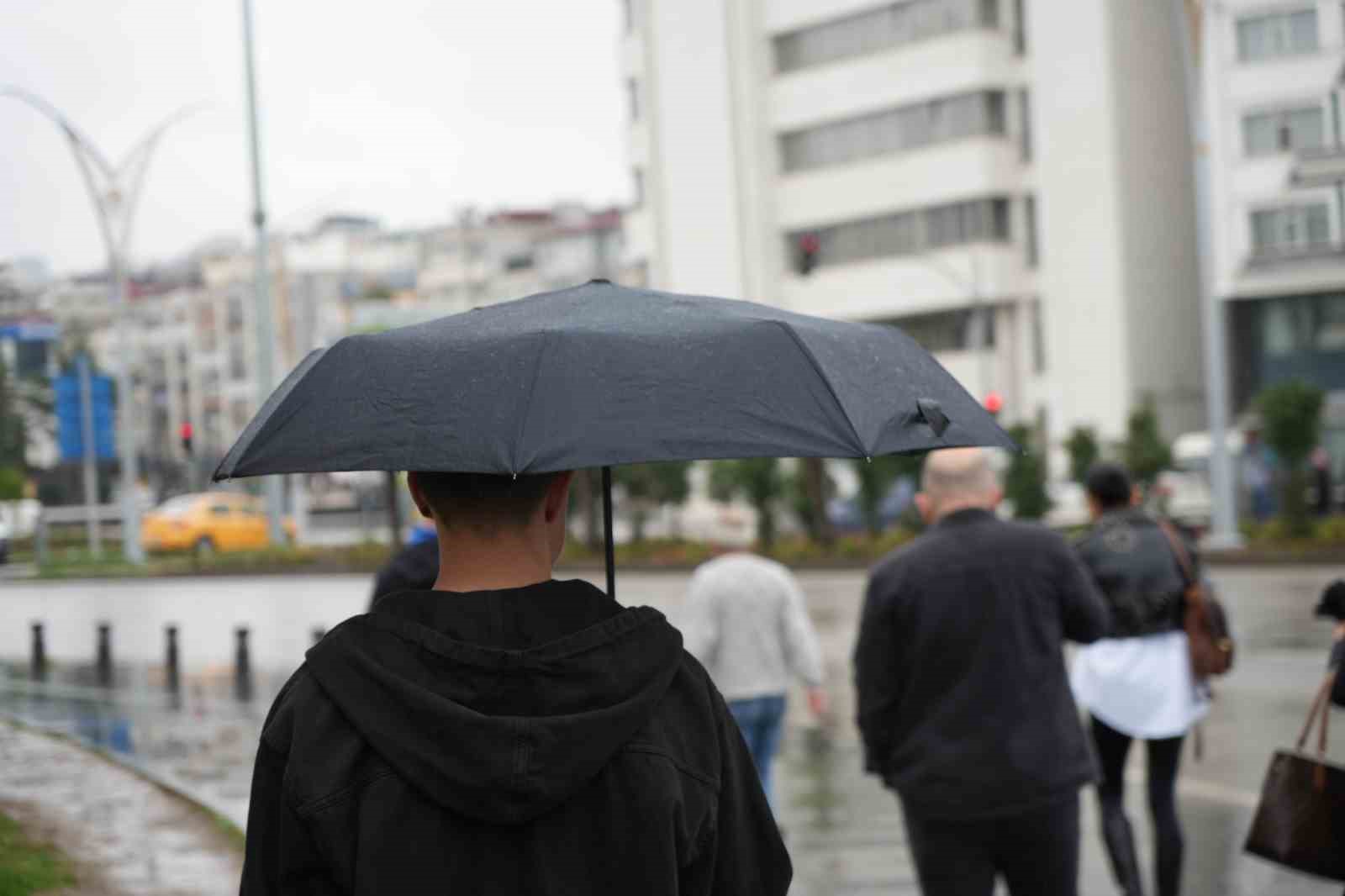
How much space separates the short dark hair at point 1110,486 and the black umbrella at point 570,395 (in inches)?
162

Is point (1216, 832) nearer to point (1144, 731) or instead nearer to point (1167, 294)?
point (1144, 731)

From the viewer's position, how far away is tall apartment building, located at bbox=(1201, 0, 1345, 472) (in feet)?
160

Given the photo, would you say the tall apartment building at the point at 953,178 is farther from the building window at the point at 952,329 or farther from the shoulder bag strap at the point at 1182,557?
the shoulder bag strap at the point at 1182,557

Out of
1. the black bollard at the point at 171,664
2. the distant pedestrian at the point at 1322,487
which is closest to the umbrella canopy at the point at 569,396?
→ the black bollard at the point at 171,664

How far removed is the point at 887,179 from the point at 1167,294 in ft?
32.3

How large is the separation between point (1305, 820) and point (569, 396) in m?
2.78

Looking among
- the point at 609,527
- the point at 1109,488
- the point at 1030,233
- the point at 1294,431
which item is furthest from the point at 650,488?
the point at 609,527

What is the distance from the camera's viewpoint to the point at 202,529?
1868 inches

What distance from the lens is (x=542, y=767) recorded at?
7.29 ft

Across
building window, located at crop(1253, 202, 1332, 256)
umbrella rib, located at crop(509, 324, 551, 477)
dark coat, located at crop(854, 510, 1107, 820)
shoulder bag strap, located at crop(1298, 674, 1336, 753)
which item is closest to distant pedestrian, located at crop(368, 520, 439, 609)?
dark coat, located at crop(854, 510, 1107, 820)

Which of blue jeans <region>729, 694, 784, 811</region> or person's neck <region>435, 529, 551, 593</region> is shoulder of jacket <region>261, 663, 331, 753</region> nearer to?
person's neck <region>435, 529, 551, 593</region>

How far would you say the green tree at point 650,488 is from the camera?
3853 centimetres

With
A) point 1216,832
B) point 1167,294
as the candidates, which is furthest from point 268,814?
point 1167,294

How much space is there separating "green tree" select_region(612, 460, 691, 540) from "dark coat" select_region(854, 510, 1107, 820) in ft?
106
